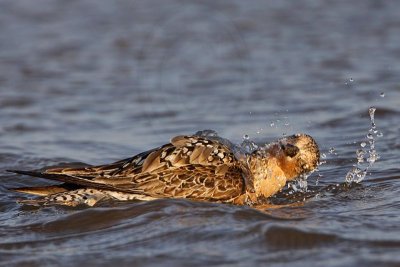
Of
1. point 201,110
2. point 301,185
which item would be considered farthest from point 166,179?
point 201,110

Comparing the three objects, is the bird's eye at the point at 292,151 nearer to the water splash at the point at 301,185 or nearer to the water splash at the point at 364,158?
the water splash at the point at 301,185

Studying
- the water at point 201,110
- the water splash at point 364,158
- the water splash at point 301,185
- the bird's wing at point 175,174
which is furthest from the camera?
the water splash at point 364,158

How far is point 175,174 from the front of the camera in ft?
25.2

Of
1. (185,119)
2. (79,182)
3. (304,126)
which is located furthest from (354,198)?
(185,119)

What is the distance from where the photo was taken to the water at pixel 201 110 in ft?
21.5

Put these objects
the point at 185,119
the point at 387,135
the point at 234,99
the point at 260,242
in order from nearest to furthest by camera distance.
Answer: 1. the point at 260,242
2. the point at 387,135
3. the point at 185,119
4. the point at 234,99

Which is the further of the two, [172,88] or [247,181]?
[172,88]

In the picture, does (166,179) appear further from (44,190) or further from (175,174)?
(44,190)

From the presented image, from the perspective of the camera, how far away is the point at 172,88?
12.6m

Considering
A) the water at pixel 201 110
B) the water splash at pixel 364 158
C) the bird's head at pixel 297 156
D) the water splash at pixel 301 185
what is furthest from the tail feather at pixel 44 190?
the water splash at pixel 364 158

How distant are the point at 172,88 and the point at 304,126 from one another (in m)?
2.49

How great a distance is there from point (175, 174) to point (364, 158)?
2357mm

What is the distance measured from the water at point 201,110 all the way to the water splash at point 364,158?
0.17 feet

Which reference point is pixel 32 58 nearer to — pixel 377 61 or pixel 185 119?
pixel 185 119
